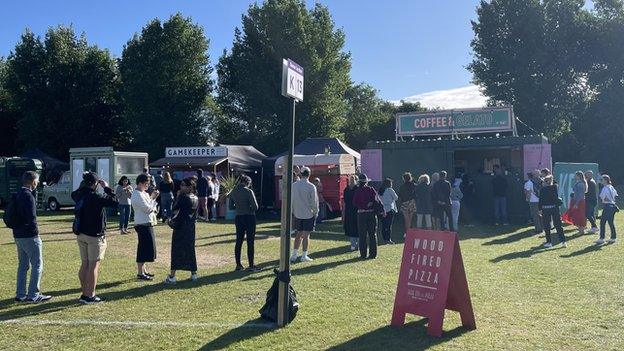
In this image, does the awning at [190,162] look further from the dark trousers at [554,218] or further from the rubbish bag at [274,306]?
the rubbish bag at [274,306]

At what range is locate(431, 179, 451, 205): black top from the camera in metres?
14.6

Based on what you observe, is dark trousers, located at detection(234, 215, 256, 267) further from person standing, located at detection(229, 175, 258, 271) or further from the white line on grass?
the white line on grass

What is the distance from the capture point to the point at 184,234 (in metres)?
9.16

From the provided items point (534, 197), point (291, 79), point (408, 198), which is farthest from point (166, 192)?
point (291, 79)

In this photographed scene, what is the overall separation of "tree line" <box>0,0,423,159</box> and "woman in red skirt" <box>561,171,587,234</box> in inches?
975

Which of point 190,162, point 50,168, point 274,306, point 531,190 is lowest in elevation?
point 274,306

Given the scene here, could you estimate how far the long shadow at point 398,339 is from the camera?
230 inches

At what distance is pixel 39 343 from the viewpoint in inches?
239

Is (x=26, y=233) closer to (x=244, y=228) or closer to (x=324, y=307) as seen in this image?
(x=244, y=228)

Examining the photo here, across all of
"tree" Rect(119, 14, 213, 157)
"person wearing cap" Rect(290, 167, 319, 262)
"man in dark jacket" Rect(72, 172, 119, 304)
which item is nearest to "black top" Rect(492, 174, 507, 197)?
"person wearing cap" Rect(290, 167, 319, 262)

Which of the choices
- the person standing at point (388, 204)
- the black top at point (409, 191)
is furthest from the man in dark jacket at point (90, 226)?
the black top at point (409, 191)

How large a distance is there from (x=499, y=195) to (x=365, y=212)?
7.78 metres

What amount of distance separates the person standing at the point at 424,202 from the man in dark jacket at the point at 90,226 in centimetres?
813

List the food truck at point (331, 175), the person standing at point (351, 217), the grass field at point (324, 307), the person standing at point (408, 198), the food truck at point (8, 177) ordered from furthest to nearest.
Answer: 1. the food truck at point (8, 177)
2. the food truck at point (331, 175)
3. the person standing at point (408, 198)
4. the person standing at point (351, 217)
5. the grass field at point (324, 307)
